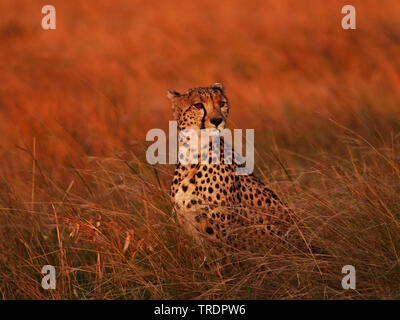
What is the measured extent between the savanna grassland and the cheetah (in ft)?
0.40

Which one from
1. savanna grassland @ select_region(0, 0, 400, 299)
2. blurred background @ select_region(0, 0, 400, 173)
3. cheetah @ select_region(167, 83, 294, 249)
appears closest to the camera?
savanna grassland @ select_region(0, 0, 400, 299)

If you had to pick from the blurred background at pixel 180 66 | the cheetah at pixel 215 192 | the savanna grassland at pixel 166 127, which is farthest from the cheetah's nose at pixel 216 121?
the blurred background at pixel 180 66

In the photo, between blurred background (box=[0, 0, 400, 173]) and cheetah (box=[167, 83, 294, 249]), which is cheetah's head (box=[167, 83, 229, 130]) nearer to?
cheetah (box=[167, 83, 294, 249])

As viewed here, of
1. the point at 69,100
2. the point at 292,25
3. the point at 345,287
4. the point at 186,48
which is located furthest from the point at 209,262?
the point at 292,25

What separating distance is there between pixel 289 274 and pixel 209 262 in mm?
446

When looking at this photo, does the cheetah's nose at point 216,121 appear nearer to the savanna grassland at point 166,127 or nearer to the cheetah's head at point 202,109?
the cheetah's head at point 202,109

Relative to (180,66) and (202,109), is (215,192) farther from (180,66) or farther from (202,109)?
(180,66)

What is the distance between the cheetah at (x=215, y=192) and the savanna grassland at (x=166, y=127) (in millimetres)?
122

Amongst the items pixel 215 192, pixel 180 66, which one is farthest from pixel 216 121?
pixel 180 66

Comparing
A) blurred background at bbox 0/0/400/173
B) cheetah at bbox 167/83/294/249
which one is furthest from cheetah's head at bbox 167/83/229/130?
blurred background at bbox 0/0/400/173

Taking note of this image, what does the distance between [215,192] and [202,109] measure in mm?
496

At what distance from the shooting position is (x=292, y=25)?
41.6 ft

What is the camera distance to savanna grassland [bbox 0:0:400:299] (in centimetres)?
371

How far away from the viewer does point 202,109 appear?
4070 millimetres
